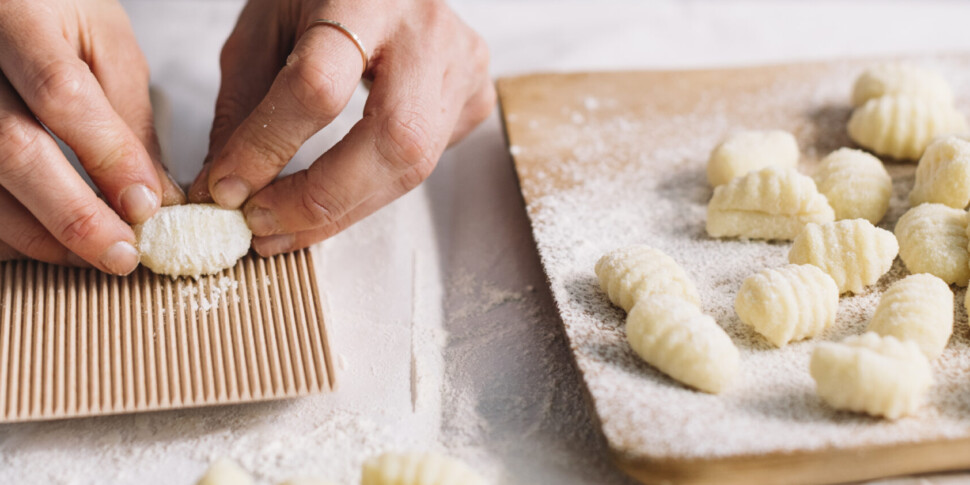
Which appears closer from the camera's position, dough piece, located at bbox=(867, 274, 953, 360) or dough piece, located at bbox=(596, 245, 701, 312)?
dough piece, located at bbox=(867, 274, 953, 360)

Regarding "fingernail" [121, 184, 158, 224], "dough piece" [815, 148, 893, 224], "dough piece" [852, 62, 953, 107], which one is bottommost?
"fingernail" [121, 184, 158, 224]

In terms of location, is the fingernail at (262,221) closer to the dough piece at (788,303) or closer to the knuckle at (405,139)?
the knuckle at (405,139)

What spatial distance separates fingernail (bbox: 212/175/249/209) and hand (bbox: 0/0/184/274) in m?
0.09

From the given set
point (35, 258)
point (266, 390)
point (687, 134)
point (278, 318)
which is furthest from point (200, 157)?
point (687, 134)

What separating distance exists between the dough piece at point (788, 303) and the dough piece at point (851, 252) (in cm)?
8

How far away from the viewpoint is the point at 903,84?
1.94 metres

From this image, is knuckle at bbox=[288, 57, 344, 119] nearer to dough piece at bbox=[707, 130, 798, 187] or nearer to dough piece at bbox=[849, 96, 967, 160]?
dough piece at bbox=[707, 130, 798, 187]

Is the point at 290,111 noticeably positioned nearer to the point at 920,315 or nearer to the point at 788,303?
the point at 788,303

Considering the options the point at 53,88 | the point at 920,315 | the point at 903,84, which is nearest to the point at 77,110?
the point at 53,88

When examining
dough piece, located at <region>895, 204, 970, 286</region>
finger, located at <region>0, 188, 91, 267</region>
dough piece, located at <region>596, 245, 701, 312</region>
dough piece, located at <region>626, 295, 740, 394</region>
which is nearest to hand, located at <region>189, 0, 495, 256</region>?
finger, located at <region>0, 188, 91, 267</region>

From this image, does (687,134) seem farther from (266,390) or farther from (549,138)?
(266,390)

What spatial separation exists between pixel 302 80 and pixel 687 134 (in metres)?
1.05

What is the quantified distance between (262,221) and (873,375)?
987mm

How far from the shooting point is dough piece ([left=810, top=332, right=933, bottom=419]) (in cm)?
112
